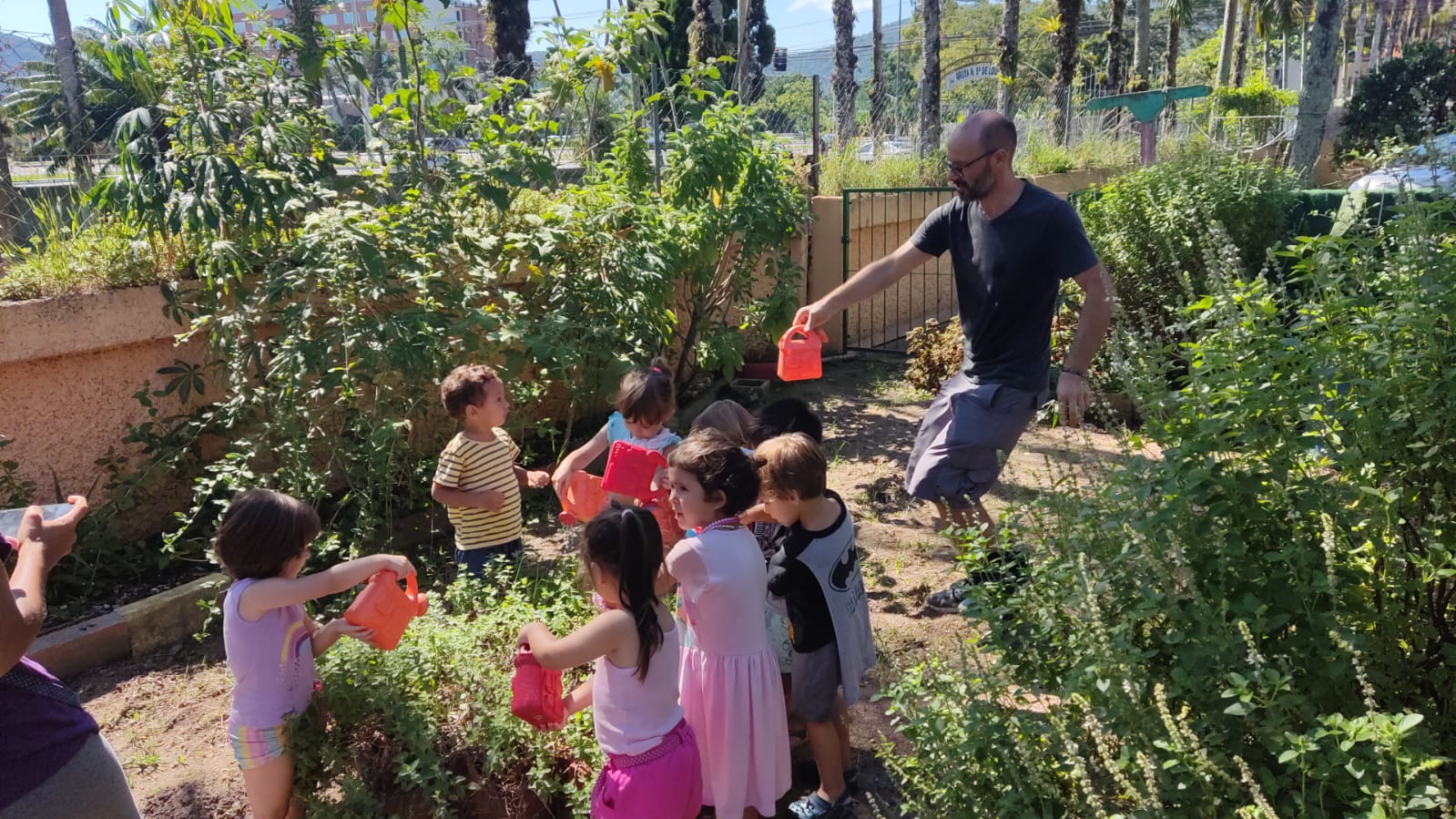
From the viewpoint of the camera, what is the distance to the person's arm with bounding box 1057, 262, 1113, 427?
314 centimetres

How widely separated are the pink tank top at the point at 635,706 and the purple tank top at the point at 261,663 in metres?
0.83

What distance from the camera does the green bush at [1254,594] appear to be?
4.94 ft

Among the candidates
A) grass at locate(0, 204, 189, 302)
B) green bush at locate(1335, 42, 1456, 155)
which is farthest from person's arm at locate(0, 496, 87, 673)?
green bush at locate(1335, 42, 1456, 155)

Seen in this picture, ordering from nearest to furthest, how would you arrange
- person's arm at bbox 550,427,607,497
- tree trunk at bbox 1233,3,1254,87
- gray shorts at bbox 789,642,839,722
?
gray shorts at bbox 789,642,839,722 → person's arm at bbox 550,427,607,497 → tree trunk at bbox 1233,3,1254,87

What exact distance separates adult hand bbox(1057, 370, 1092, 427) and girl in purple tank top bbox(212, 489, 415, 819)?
6.86 feet

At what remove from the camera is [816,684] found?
255cm

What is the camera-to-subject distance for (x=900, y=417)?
22.0ft

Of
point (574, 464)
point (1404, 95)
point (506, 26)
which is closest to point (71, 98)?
point (574, 464)

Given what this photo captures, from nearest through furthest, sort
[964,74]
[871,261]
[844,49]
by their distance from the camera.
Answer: [871,261] < [844,49] < [964,74]

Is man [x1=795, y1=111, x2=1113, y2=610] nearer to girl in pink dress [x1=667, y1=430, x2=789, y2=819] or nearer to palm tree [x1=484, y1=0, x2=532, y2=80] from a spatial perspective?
girl in pink dress [x1=667, y1=430, x2=789, y2=819]

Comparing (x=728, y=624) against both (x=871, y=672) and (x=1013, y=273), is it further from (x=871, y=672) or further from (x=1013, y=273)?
(x=1013, y=273)

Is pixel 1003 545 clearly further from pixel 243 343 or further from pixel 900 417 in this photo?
pixel 900 417

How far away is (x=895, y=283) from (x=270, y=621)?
25.9ft

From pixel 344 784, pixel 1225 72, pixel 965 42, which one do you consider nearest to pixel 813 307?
pixel 344 784
